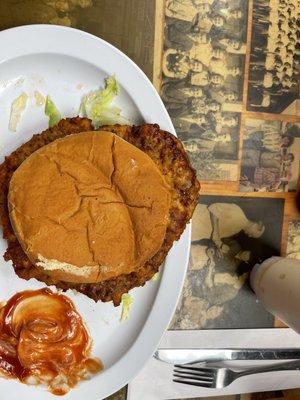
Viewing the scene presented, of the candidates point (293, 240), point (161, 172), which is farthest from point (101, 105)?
point (293, 240)

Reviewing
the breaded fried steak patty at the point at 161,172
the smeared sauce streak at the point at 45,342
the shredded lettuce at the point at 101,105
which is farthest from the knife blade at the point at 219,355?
the shredded lettuce at the point at 101,105

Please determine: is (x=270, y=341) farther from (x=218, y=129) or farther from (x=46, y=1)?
(x=46, y=1)

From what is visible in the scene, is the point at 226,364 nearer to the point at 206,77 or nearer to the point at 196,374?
the point at 196,374

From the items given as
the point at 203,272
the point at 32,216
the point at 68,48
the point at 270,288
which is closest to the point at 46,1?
the point at 68,48

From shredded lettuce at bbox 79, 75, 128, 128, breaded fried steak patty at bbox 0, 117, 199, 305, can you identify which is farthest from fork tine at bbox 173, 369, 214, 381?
shredded lettuce at bbox 79, 75, 128, 128

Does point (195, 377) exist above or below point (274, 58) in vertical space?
below

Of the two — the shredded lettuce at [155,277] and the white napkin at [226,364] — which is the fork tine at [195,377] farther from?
the shredded lettuce at [155,277]

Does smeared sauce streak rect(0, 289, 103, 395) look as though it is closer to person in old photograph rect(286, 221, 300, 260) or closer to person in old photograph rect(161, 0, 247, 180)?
person in old photograph rect(161, 0, 247, 180)
